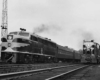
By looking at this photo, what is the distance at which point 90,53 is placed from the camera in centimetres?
3142

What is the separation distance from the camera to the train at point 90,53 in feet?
100

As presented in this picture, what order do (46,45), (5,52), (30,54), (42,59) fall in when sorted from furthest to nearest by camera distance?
(46,45) < (42,59) < (30,54) < (5,52)

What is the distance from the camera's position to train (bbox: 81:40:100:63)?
100 feet

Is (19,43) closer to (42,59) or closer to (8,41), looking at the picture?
(8,41)

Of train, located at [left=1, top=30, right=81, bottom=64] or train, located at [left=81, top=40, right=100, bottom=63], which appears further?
train, located at [left=81, top=40, right=100, bottom=63]

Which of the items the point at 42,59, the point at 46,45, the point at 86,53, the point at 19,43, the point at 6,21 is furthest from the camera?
the point at 6,21

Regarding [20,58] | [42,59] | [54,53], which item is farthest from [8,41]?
[54,53]

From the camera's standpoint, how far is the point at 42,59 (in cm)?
2645

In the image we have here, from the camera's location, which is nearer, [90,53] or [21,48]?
[21,48]

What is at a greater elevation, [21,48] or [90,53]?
[21,48]

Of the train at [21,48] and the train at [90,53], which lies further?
the train at [90,53]

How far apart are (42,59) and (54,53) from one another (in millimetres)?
8068

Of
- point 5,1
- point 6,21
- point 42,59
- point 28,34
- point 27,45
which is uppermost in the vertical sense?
point 5,1

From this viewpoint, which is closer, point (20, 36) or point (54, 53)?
point (20, 36)
